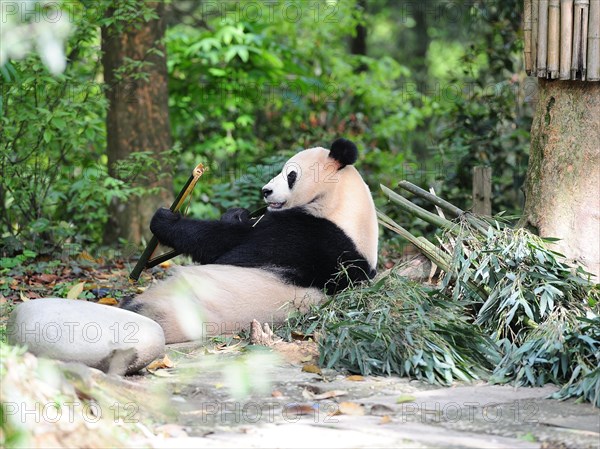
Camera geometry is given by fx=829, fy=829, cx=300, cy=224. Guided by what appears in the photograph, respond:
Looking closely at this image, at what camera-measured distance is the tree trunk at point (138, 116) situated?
8.66 meters

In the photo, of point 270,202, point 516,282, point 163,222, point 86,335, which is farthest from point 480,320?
point 86,335

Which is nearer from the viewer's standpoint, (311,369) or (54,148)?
(311,369)

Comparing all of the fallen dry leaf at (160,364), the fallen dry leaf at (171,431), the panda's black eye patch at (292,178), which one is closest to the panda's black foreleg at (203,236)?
the panda's black eye patch at (292,178)

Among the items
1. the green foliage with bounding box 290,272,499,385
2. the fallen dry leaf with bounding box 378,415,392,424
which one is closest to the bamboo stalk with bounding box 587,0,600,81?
the green foliage with bounding box 290,272,499,385

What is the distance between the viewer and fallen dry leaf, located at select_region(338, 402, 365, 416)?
391 centimetres

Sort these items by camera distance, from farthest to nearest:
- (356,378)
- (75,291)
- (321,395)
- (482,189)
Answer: (482,189) < (75,291) < (356,378) < (321,395)

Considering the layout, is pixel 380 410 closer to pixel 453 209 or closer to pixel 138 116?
pixel 453 209

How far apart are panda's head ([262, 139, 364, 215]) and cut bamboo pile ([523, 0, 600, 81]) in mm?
1444

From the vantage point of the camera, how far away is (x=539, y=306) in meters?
5.02

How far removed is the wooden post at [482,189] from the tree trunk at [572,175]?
1.90 meters

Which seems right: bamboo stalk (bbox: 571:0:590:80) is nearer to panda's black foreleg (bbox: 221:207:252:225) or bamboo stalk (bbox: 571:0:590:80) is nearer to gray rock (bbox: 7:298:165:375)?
panda's black foreleg (bbox: 221:207:252:225)

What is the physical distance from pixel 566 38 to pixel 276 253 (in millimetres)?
2423

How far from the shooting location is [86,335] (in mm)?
4262

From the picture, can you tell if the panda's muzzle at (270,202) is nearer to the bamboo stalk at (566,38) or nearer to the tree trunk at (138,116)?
the bamboo stalk at (566,38)
